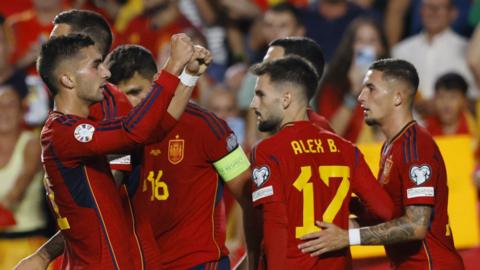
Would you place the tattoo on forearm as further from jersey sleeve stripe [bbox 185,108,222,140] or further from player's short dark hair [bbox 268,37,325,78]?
player's short dark hair [bbox 268,37,325,78]

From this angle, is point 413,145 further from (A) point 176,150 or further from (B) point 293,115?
(A) point 176,150

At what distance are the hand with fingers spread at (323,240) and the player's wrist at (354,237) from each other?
0.07 meters

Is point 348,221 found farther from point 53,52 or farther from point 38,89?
point 38,89

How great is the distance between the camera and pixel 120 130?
18.2ft

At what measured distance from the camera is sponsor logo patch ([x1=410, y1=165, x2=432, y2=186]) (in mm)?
6176

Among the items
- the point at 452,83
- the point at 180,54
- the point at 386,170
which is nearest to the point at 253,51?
the point at 452,83

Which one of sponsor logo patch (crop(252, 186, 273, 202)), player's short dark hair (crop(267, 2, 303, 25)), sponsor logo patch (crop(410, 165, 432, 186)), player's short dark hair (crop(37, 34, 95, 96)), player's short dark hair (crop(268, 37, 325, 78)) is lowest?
sponsor logo patch (crop(252, 186, 273, 202))

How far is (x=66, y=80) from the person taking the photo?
19.0 feet

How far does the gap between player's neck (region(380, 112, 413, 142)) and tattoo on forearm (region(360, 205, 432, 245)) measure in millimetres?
501

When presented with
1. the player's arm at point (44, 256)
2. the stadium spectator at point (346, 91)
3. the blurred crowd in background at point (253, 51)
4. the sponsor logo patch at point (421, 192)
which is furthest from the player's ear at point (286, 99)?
the stadium spectator at point (346, 91)

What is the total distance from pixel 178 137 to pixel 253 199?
1.86ft

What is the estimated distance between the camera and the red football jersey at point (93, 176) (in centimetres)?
553

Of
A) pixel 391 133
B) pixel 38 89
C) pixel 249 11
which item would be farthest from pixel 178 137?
pixel 249 11

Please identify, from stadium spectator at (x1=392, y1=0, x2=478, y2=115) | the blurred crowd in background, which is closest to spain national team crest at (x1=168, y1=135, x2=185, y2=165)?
the blurred crowd in background
